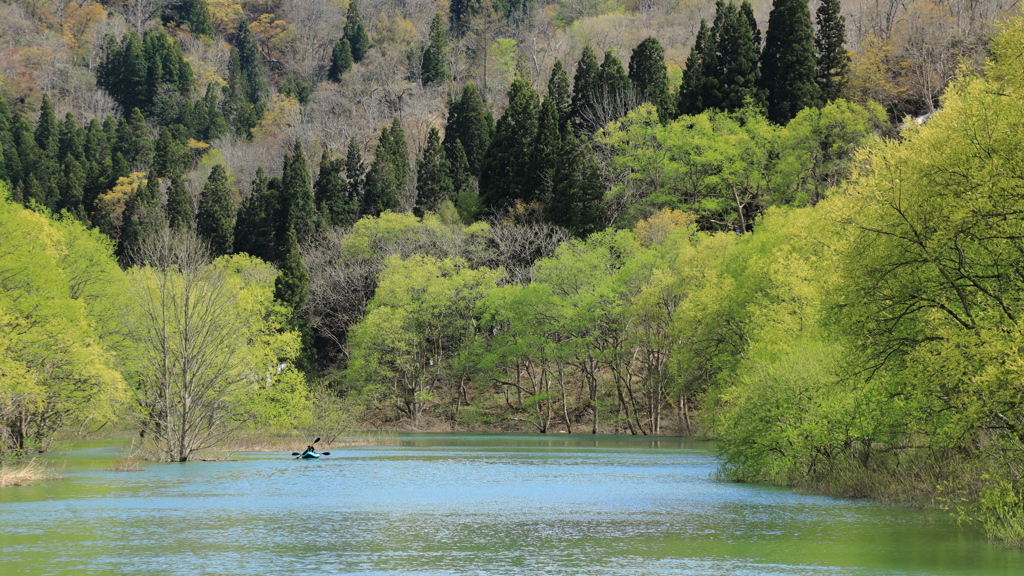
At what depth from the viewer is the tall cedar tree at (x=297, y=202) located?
331 ft

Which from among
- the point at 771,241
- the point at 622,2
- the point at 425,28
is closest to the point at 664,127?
the point at 771,241

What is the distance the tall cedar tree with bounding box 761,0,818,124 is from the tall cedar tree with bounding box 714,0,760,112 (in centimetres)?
159

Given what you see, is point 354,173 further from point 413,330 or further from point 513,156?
point 413,330

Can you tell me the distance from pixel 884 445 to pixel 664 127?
6191cm

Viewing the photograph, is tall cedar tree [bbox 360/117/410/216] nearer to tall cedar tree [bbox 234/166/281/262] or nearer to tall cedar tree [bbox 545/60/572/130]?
tall cedar tree [bbox 234/166/281/262]

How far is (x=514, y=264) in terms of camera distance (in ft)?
285

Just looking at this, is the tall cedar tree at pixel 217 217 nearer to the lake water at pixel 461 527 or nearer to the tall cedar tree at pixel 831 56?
Result: the tall cedar tree at pixel 831 56

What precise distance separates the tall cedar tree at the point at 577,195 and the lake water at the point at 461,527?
44922 mm

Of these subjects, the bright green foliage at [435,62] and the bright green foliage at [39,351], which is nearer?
the bright green foliage at [39,351]

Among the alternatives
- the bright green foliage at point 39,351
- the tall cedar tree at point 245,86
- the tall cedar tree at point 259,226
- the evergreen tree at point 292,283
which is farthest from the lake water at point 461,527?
the tall cedar tree at point 245,86

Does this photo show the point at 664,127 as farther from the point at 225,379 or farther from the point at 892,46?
the point at 225,379

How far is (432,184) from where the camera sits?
98.6m

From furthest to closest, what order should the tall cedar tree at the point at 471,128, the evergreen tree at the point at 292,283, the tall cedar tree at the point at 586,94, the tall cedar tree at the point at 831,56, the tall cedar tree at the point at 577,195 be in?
1. the tall cedar tree at the point at 471,128
2. the tall cedar tree at the point at 586,94
3. the tall cedar tree at the point at 831,56
4. the tall cedar tree at the point at 577,195
5. the evergreen tree at the point at 292,283

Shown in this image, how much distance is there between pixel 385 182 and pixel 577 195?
25.1 m
